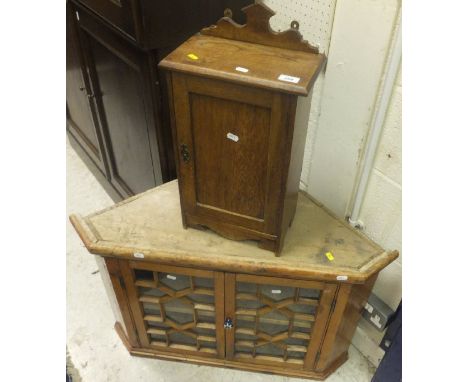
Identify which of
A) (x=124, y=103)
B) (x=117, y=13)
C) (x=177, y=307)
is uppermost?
(x=117, y=13)

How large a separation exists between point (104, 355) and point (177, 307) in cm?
50

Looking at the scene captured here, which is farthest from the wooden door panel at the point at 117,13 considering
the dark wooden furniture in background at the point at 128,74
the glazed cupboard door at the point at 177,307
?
the glazed cupboard door at the point at 177,307

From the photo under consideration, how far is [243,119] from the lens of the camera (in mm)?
1030

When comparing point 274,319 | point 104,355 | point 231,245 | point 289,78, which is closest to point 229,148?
point 289,78

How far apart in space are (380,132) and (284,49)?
430 millimetres

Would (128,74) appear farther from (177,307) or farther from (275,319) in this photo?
(275,319)

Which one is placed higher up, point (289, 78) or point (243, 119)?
point (289, 78)

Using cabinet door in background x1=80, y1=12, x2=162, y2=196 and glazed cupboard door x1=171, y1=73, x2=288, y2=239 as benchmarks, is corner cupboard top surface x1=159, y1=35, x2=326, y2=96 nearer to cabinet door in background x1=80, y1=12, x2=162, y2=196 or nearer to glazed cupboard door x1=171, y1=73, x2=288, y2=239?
glazed cupboard door x1=171, y1=73, x2=288, y2=239

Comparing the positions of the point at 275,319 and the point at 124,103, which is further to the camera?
the point at 124,103

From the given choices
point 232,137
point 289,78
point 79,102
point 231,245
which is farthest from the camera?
point 79,102

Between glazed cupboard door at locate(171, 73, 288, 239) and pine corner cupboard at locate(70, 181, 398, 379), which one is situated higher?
glazed cupboard door at locate(171, 73, 288, 239)

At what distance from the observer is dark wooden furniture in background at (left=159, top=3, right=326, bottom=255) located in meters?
0.97

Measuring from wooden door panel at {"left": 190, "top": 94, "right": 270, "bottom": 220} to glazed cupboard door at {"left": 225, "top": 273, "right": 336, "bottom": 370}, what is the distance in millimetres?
268

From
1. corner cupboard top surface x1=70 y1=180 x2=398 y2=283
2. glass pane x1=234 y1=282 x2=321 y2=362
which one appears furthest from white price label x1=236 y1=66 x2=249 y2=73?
glass pane x1=234 y1=282 x2=321 y2=362
